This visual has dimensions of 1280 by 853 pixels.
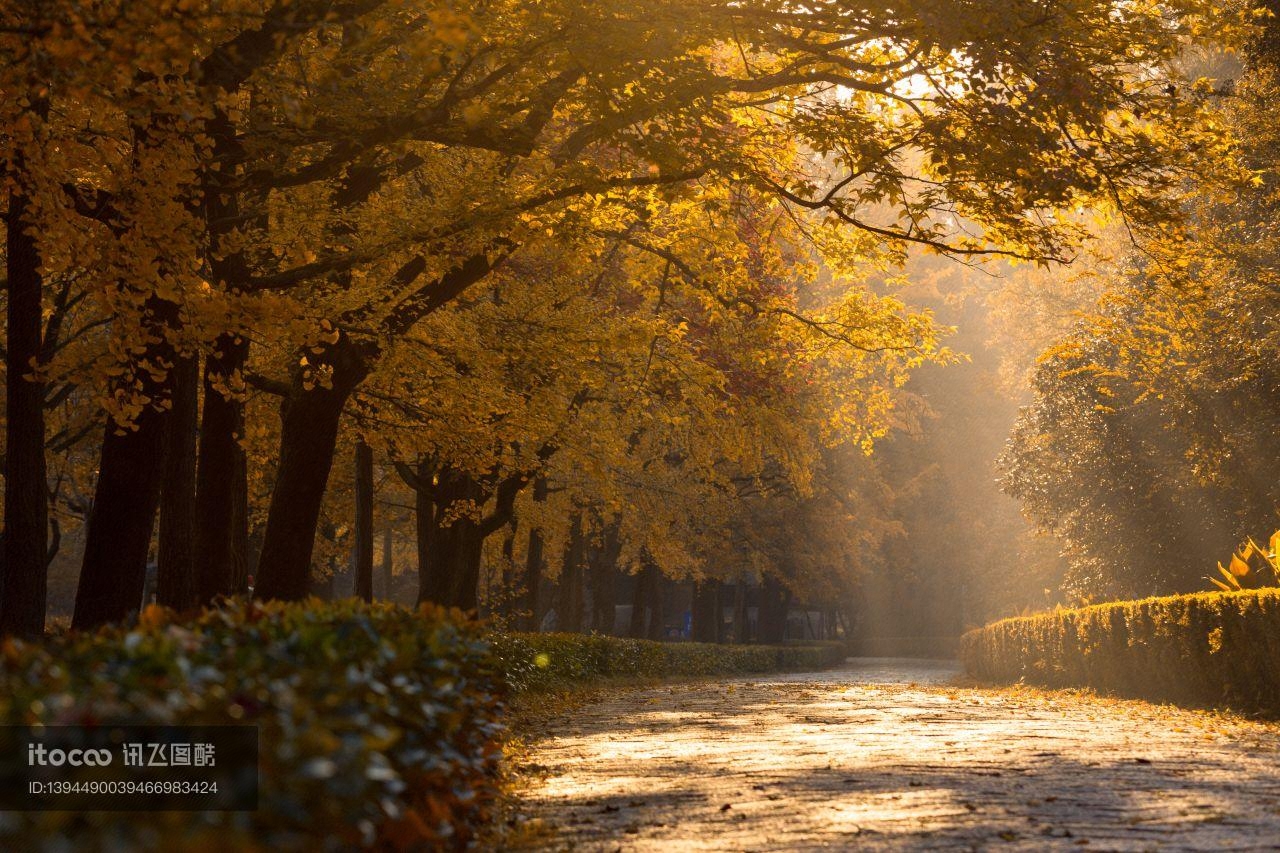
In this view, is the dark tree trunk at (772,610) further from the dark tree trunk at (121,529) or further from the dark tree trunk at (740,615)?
the dark tree trunk at (121,529)

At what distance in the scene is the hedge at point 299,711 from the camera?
3381 mm

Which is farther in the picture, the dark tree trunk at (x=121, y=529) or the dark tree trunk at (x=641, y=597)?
the dark tree trunk at (x=641, y=597)

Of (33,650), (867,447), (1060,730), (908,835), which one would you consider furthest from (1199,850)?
(867,447)

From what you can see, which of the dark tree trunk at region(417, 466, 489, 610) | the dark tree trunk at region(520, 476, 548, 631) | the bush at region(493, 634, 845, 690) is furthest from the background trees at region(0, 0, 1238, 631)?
the dark tree trunk at region(520, 476, 548, 631)

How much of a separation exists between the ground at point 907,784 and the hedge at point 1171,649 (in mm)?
842

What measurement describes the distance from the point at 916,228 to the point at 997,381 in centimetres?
5616

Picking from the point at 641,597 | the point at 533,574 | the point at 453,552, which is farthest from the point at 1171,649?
the point at 641,597

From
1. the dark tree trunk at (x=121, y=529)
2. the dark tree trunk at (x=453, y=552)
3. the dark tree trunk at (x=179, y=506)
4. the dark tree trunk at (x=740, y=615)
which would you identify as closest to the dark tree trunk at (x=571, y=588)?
the dark tree trunk at (x=453, y=552)

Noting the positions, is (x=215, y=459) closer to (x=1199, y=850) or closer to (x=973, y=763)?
(x=973, y=763)

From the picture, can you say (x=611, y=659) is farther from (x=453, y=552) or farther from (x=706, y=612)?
(x=706, y=612)

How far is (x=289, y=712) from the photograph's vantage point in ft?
12.4

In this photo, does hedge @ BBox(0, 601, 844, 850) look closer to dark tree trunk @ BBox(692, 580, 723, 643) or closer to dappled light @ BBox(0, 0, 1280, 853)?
dappled light @ BBox(0, 0, 1280, 853)

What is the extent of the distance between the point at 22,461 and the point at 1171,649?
14.9 meters

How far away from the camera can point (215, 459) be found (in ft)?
54.8
